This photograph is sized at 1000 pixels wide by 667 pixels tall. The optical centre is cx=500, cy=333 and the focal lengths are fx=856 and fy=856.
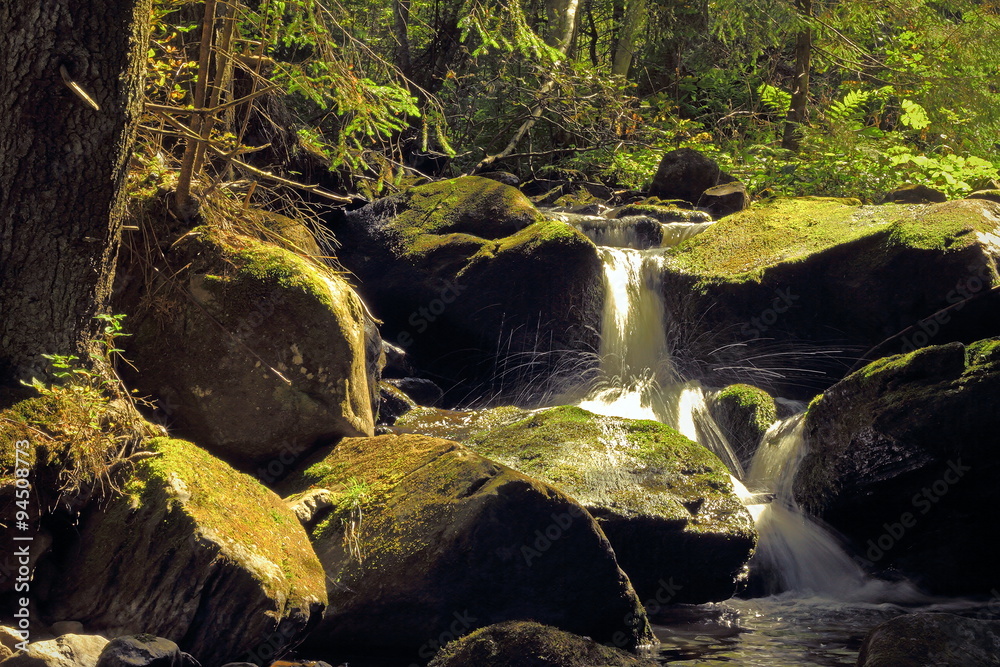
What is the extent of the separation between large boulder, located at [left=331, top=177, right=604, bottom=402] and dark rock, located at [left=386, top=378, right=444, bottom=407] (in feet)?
0.92

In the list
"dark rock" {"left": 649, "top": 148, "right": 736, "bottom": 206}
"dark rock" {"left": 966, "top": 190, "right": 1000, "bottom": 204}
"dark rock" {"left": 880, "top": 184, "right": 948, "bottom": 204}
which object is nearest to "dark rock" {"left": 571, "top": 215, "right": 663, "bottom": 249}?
"dark rock" {"left": 649, "top": 148, "right": 736, "bottom": 206}

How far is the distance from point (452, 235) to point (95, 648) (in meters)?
7.24

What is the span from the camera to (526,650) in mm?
4098

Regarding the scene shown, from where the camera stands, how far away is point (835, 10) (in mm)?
14719

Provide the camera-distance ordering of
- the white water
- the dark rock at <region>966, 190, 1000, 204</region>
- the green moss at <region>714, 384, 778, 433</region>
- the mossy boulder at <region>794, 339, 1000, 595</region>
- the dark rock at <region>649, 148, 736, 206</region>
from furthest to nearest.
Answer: the dark rock at <region>649, 148, 736, 206</region>
the dark rock at <region>966, 190, 1000, 204</region>
the green moss at <region>714, 384, 778, 433</region>
the white water
the mossy boulder at <region>794, 339, 1000, 595</region>

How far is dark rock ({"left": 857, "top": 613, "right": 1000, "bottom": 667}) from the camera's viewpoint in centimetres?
407

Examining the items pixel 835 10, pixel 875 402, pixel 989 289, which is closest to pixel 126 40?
pixel 875 402

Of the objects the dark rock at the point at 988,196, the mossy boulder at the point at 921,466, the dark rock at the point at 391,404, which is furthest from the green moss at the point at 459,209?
the dark rock at the point at 988,196

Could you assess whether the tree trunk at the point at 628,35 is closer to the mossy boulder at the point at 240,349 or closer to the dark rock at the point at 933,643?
the mossy boulder at the point at 240,349

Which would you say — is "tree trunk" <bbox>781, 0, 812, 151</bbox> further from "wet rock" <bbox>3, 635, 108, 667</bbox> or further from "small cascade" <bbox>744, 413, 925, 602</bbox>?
"wet rock" <bbox>3, 635, 108, 667</bbox>

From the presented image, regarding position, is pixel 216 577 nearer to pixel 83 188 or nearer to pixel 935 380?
pixel 83 188

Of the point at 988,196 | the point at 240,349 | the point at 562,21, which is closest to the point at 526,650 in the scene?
the point at 240,349

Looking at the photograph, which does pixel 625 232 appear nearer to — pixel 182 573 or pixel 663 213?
pixel 663 213

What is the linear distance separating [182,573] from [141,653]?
0.53 m
